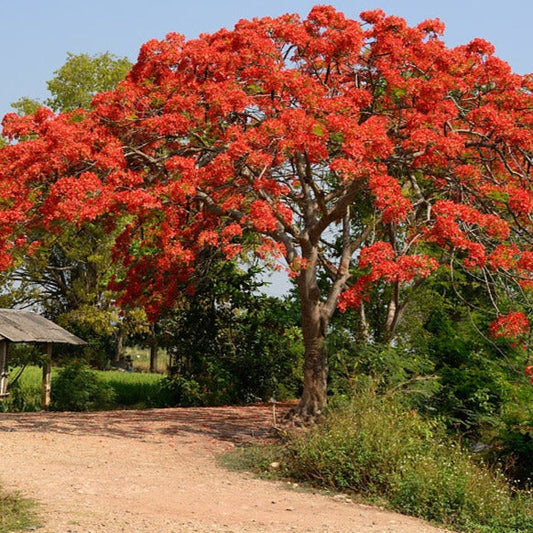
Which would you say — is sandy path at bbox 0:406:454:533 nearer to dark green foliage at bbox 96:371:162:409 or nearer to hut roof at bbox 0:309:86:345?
hut roof at bbox 0:309:86:345

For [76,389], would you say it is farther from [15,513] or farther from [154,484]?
[15,513]

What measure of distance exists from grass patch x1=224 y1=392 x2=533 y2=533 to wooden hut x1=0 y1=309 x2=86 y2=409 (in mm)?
8201

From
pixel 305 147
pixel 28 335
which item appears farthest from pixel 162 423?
pixel 305 147

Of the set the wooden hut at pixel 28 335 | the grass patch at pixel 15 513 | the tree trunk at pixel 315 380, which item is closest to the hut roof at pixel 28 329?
the wooden hut at pixel 28 335

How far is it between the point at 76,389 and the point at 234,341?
13.0ft

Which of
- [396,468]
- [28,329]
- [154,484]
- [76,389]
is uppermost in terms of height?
[28,329]

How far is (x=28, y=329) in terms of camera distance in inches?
741

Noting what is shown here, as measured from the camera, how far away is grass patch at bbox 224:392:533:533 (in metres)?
9.02

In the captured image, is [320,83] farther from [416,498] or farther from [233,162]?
[416,498]

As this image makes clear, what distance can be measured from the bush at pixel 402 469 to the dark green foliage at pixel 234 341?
821cm

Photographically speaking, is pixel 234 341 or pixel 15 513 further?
pixel 234 341

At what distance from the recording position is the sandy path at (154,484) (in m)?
7.79

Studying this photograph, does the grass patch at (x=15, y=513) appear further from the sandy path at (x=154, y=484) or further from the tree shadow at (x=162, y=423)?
the tree shadow at (x=162, y=423)

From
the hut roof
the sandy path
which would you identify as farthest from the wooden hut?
the sandy path
